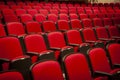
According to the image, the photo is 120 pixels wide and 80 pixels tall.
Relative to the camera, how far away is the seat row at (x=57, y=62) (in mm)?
647

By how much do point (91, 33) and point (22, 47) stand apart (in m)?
0.60

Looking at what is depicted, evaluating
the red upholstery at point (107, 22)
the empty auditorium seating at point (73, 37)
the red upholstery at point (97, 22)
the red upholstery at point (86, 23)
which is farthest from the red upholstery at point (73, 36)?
the red upholstery at point (107, 22)

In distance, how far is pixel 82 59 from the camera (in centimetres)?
78

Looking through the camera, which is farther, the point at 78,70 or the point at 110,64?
the point at 110,64

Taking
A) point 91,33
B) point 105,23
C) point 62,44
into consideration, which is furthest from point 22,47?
point 105,23

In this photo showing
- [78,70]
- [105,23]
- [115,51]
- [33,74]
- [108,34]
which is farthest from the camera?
[105,23]

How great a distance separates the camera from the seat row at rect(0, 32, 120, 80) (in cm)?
65

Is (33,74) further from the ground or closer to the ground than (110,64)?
further from the ground

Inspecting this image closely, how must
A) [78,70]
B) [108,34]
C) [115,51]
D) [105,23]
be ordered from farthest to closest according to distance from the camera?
[105,23], [108,34], [115,51], [78,70]

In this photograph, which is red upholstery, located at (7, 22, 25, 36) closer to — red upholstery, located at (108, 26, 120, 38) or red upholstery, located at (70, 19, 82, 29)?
red upholstery, located at (70, 19, 82, 29)

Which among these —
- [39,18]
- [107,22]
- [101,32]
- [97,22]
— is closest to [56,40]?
[101,32]

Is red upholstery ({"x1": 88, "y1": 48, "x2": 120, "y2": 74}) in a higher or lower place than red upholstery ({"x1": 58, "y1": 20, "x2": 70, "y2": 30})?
lower

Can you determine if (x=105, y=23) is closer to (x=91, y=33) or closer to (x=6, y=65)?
(x=91, y=33)

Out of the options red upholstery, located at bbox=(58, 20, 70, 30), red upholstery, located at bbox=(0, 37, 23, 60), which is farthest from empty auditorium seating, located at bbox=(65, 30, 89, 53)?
red upholstery, located at bbox=(0, 37, 23, 60)
